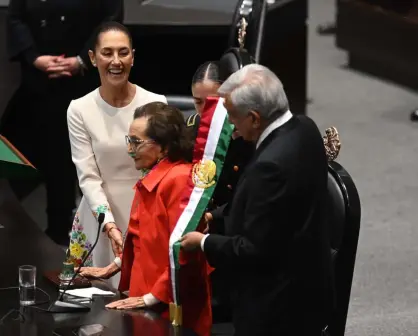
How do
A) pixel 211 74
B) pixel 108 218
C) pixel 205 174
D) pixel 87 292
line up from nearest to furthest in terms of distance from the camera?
1. pixel 205 174
2. pixel 87 292
3. pixel 211 74
4. pixel 108 218

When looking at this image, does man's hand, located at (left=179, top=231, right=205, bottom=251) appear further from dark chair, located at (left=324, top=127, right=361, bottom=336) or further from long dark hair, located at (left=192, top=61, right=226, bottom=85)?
long dark hair, located at (left=192, top=61, right=226, bottom=85)

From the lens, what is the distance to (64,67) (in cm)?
552

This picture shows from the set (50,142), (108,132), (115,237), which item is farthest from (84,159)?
(50,142)

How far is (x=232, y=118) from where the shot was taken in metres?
3.22

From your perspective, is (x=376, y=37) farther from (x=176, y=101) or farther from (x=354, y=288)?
(x=354, y=288)

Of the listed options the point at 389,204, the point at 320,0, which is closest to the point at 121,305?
the point at 389,204

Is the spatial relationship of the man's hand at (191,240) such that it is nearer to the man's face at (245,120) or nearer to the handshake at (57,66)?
the man's face at (245,120)

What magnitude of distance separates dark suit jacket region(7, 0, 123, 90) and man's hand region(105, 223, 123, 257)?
5.08 ft

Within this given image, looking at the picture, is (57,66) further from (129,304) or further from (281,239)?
(281,239)

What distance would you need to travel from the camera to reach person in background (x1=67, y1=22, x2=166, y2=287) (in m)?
4.17

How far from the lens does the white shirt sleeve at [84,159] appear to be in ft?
13.8

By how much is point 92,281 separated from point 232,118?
943 mm

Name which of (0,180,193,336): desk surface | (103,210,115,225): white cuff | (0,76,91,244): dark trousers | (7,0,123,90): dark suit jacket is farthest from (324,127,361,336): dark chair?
(0,76,91,244): dark trousers

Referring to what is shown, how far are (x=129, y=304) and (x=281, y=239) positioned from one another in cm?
67
